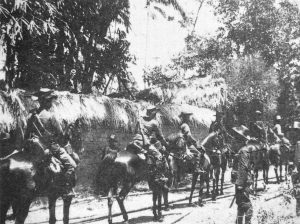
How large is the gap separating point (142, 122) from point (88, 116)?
9.62 feet

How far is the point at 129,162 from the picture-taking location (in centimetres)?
867

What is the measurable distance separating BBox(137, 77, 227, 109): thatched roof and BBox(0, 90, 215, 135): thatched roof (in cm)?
217

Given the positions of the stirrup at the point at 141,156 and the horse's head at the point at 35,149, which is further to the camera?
the stirrup at the point at 141,156

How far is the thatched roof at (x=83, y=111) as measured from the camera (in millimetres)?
9930

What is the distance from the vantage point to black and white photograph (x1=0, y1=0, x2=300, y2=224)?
25.1 feet

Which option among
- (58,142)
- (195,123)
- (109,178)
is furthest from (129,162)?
(195,123)

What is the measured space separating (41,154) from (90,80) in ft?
32.0

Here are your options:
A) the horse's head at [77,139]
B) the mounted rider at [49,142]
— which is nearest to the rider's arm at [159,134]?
the horse's head at [77,139]

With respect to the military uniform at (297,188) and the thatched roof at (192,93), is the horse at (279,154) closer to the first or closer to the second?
the thatched roof at (192,93)

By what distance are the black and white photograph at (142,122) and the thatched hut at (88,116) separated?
37 millimetres

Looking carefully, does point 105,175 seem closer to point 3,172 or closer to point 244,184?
point 3,172

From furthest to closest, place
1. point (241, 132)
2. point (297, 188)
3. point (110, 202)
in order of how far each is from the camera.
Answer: point (241, 132) → point (110, 202) → point (297, 188)

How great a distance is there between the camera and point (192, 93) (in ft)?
59.1

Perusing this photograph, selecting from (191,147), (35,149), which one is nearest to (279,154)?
(191,147)
